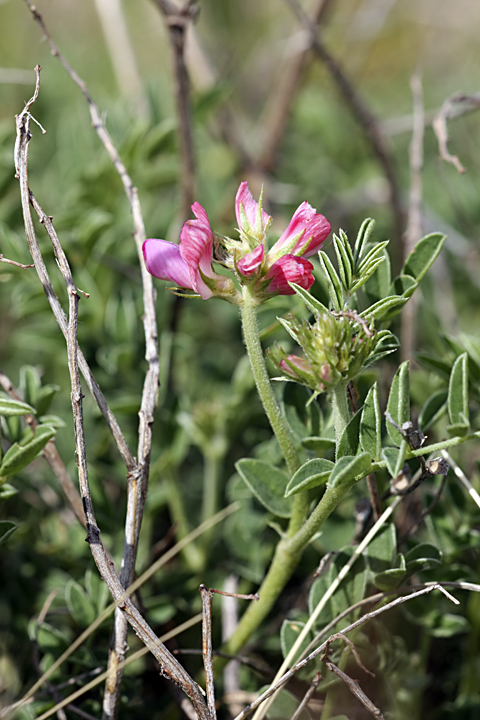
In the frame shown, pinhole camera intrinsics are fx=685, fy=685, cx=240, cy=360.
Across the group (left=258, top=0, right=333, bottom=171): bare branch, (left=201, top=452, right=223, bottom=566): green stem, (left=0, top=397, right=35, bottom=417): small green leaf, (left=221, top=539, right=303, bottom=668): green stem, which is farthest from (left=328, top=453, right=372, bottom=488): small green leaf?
(left=258, top=0, right=333, bottom=171): bare branch

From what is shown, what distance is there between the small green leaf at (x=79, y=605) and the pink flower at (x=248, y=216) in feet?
2.56

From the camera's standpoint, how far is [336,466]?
0.99 metres

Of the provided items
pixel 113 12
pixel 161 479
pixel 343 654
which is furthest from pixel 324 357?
pixel 113 12

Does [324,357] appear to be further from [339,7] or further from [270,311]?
[339,7]

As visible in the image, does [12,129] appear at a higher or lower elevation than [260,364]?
higher

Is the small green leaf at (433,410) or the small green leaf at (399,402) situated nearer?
the small green leaf at (399,402)

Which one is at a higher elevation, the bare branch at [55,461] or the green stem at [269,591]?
the bare branch at [55,461]

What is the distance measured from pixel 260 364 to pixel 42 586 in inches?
38.6

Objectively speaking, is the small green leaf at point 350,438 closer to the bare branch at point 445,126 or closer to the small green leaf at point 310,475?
the small green leaf at point 310,475

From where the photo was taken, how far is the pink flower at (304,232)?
107cm

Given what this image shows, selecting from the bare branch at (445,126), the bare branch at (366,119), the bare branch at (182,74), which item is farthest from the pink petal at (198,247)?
the bare branch at (366,119)

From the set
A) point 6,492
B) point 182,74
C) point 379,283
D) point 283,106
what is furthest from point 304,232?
point 283,106

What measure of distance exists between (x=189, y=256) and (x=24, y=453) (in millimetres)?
431

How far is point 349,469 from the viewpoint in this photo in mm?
967
